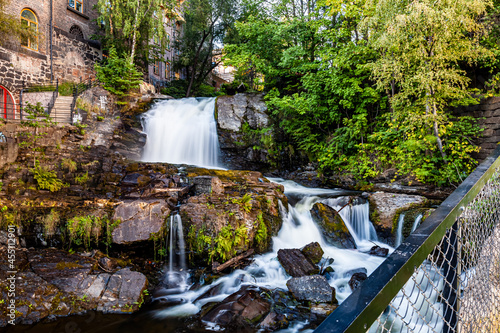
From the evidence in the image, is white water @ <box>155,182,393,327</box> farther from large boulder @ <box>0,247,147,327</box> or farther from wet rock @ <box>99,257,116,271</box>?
wet rock @ <box>99,257,116,271</box>

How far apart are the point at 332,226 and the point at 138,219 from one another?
546 centimetres

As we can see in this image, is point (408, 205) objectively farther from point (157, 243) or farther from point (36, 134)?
point (36, 134)

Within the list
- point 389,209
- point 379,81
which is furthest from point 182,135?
point 389,209

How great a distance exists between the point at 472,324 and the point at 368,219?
7189mm

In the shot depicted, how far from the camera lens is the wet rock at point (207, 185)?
8352 mm

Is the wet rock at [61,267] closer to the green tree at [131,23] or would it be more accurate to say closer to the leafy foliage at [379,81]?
the leafy foliage at [379,81]

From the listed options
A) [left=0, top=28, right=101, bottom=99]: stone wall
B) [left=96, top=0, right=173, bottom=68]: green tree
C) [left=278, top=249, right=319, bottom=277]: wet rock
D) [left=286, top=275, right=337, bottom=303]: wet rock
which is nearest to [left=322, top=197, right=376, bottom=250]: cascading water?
[left=278, top=249, right=319, bottom=277]: wet rock

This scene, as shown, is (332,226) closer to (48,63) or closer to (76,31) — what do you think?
(48,63)

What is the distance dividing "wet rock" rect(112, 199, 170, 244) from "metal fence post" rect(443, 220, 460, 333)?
258 inches

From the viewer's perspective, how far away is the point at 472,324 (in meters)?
1.80

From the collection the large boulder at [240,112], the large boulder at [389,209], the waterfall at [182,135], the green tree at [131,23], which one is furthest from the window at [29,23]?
the large boulder at [389,209]

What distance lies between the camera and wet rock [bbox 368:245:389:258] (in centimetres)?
737

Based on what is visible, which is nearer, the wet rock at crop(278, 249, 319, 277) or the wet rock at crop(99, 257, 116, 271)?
the wet rock at crop(99, 257, 116, 271)

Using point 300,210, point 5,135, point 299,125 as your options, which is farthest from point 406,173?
point 5,135
